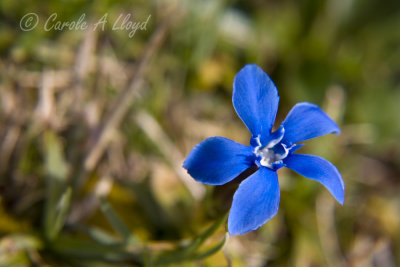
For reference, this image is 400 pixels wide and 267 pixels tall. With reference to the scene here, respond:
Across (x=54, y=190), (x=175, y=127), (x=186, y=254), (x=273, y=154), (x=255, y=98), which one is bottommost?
(x=175, y=127)

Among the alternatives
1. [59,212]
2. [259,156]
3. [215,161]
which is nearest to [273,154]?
[259,156]

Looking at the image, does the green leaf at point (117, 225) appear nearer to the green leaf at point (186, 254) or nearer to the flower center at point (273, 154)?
the green leaf at point (186, 254)

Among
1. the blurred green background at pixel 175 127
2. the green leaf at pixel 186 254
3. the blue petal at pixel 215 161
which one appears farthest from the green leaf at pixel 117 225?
the blue petal at pixel 215 161

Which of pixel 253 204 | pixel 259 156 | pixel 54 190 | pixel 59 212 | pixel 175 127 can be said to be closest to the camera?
pixel 253 204

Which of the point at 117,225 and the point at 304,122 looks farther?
the point at 117,225

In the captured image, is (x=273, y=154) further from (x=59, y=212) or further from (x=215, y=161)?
(x=59, y=212)

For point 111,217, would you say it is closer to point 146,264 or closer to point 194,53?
point 146,264

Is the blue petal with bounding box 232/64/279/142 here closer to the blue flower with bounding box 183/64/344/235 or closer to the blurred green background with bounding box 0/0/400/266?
the blue flower with bounding box 183/64/344/235

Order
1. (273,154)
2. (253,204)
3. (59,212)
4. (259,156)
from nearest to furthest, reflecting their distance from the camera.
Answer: (253,204) < (259,156) < (273,154) < (59,212)
